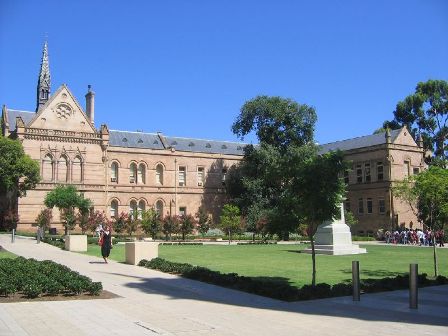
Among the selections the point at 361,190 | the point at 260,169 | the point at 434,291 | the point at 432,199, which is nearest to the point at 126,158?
the point at 260,169

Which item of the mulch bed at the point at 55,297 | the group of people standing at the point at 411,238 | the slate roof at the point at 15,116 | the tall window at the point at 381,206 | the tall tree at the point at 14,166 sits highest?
the slate roof at the point at 15,116

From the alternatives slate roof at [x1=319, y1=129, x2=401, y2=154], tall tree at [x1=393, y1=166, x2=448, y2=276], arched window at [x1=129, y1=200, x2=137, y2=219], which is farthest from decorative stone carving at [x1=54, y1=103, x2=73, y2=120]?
tall tree at [x1=393, y1=166, x2=448, y2=276]

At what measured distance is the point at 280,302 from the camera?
12359mm

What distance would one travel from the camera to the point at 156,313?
10742 mm

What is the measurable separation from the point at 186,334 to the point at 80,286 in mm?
5221

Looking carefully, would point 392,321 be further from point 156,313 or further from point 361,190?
point 361,190

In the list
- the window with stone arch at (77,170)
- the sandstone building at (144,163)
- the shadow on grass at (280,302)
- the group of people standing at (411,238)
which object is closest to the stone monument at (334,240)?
the shadow on grass at (280,302)

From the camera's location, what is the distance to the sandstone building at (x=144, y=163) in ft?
174

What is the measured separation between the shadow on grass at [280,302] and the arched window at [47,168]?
1567 inches

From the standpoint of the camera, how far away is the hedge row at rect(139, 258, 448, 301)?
42.1ft

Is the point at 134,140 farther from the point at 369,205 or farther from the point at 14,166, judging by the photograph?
Answer: the point at 369,205

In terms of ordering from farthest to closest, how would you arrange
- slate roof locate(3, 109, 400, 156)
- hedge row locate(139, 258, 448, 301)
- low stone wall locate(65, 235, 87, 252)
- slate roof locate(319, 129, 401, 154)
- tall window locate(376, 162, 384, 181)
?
1. slate roof locate(319, 129, 401, 154)
2. tall window locate(376, 162, 384, 181)
3. slate roof locate(3, 109, 400, 156)
4. low stone wall locate(65, 235, 87, 252)
5. hedge row locate(139, 258, 448, 301)

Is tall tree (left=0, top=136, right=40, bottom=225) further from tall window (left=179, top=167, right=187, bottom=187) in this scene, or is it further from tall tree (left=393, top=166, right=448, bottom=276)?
tall tree (left=393, top=166, right=448, bottom=276)

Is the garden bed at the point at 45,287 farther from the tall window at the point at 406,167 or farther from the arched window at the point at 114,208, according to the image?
the tall window at the point at 406,167
